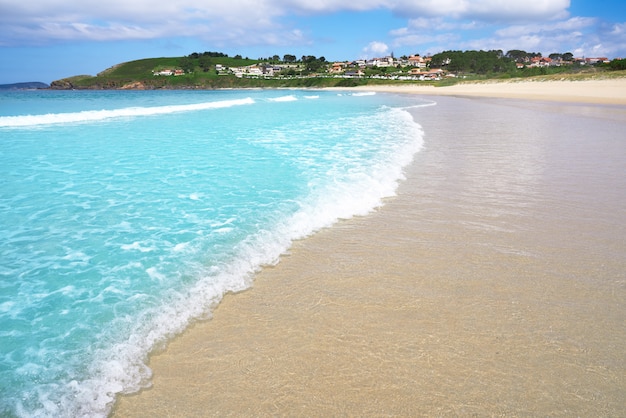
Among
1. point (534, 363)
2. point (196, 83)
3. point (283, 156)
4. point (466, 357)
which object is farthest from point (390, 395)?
point (196, 83)

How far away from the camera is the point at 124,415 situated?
116 inches

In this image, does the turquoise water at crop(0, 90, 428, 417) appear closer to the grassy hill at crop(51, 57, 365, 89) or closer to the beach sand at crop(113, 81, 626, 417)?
the beach sand at crop(113, 81, 626, 417)

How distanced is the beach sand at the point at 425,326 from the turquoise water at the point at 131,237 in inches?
16.4

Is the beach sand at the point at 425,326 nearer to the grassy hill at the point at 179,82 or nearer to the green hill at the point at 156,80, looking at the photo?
the grassy hill at the point at 179,82

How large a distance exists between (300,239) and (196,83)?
170156mm

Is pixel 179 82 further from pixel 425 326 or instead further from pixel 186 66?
pixel 425 326

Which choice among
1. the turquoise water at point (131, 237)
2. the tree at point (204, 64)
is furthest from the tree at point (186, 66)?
the turquoise water at point (131, 237)

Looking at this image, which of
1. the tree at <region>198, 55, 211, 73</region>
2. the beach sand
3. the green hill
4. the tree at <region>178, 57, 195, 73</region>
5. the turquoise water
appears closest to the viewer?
the beach sand

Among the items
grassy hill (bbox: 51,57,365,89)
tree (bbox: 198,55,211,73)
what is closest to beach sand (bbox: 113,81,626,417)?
grassy hill (bbox: 51,57,365,89)

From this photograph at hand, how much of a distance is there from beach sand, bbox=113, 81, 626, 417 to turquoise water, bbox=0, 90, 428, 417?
1.37 ft

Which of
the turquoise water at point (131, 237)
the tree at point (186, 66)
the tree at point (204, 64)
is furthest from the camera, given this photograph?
the tree at point (204, 64)

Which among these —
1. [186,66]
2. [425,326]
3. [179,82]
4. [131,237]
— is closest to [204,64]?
[186,66]

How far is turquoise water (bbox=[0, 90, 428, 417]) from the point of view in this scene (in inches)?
137

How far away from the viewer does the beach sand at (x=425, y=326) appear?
119 inches
